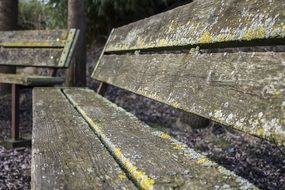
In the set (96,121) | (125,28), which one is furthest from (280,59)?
(125,28)

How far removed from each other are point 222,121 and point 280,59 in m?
0.28

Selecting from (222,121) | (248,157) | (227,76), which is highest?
(227,76)

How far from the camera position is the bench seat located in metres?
1.18

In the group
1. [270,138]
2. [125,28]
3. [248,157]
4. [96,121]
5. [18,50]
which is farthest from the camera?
[18,50]

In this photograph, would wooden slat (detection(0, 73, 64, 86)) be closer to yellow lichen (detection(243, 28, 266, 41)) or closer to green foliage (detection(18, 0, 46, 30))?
yellow lichen (detection(243, 28, 266, 41))

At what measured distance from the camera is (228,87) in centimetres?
145

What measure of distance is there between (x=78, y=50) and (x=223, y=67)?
681 centimetres

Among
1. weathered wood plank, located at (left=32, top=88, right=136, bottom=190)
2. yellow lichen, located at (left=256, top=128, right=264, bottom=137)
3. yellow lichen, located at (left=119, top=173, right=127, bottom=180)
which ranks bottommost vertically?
weathered wood plank, located at (left=32, top=88, right=136, bottom=190)

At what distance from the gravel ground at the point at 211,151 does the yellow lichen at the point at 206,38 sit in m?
1.33

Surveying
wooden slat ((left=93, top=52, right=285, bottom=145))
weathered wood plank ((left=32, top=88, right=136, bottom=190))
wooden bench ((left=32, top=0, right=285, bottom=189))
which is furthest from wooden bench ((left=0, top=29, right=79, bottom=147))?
wooden slat ((left=93, top=52, right=285, bottom=145))

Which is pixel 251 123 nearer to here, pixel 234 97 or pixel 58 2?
pixel 234 97

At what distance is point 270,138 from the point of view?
44.8 inches

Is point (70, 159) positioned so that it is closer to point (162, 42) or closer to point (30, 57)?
point (162, 42)

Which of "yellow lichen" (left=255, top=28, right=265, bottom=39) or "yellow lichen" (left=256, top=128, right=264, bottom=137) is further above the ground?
"yellow lichen" (left=255, top=28, right=265, bottom=39)
